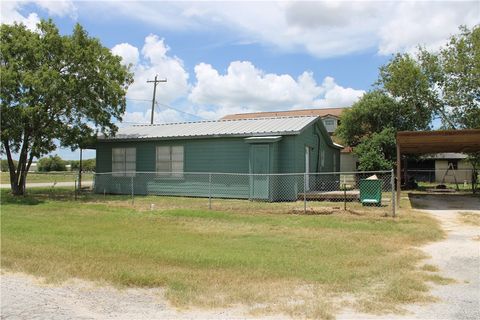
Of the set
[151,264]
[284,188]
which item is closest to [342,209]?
[284,188]

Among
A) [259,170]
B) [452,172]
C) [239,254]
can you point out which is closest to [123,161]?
[259,170]

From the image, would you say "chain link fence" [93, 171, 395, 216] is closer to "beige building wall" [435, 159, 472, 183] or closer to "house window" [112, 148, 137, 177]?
"house window" [112, 148, 137, 177]

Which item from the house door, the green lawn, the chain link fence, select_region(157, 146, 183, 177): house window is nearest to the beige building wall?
the chain link fence

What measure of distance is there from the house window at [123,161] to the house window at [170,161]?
160cm

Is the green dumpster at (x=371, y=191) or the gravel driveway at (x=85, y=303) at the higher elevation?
the green dumpster at (x=371, y=191)

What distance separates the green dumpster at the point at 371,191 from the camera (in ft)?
50.9

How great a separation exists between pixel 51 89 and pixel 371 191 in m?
12.9

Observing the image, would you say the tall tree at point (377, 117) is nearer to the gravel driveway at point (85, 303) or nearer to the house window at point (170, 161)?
the house window at point (170, 161)

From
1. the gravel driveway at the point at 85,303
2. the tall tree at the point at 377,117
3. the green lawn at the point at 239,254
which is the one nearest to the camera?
the gravel driveway at the point at 85,303

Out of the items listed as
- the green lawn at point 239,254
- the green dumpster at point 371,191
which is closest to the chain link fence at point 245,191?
the green dumpster at point 371,191

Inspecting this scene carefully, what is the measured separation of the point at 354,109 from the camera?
103 feet

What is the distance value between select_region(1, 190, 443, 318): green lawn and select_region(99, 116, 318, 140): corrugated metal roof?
4745mm

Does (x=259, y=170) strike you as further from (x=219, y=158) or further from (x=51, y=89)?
(x=51, y=89)

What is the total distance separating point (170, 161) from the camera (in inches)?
816
